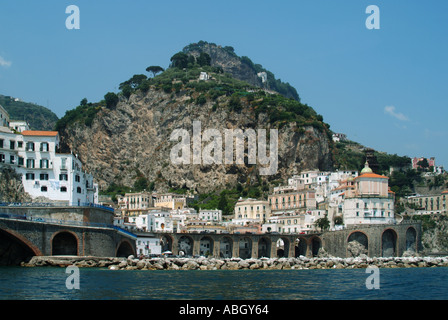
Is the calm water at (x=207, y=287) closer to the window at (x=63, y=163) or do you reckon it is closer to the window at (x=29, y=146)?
the window at (x=63, y=163)

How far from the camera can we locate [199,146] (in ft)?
494

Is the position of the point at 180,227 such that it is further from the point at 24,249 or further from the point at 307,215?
the point at 24,249

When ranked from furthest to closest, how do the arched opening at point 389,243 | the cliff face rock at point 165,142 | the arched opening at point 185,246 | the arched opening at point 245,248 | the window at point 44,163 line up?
the cliff face rock at point 165,142 < the arched opening at point 245,248 < the arched opening at point 185,246 < the arched opening at point 389,243 < the window at point 44,163

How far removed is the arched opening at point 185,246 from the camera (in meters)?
102

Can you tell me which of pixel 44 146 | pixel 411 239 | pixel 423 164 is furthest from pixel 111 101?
pixel 411 239

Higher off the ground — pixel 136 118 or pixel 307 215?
pixel 136 118

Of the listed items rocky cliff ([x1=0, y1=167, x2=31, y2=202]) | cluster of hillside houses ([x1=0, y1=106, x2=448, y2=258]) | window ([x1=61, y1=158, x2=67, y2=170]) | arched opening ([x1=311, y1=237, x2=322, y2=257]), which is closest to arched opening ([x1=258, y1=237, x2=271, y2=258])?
cluster of hillside houses ([x1=0, y1=106, x2=448, y2=258])

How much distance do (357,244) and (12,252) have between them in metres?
56.6

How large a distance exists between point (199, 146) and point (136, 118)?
27.9 meters

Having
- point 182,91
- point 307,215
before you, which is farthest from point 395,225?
point 182,91

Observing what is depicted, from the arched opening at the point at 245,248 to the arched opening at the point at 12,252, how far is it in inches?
1968

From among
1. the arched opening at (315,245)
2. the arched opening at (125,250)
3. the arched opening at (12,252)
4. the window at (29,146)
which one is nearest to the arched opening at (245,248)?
the arched opening at (315,245)

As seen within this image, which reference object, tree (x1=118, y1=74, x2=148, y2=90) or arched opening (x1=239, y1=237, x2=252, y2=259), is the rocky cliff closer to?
arched opening (x1=239, y1=237, x2=252, y2=259)

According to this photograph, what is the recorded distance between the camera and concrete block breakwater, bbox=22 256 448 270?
6250cm
